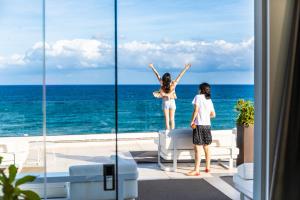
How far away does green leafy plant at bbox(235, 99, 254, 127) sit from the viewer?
5691 millimetres

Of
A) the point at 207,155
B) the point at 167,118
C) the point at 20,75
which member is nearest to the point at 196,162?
the point at 207,155

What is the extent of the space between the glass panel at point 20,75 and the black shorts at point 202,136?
8.48ft

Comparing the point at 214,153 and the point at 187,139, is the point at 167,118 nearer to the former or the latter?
the point at 187,139

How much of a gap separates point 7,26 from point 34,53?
27cm

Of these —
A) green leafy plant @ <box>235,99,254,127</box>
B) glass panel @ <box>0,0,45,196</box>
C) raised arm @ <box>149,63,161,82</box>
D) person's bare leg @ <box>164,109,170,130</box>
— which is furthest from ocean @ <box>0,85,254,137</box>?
green leafy plant @ <box>235,99,254,127</box>

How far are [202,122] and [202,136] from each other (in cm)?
21

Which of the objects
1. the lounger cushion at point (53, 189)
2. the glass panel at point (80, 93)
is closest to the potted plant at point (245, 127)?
the glass panel at point (80, 93)

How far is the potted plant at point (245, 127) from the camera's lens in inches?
224

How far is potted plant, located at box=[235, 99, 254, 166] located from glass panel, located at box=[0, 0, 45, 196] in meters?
3.02

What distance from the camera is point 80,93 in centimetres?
349

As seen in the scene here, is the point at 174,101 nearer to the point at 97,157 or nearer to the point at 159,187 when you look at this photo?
the point at 159,187

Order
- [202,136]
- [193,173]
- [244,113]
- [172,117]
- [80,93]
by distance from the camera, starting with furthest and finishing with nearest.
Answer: [244,113] < [202,136] < [193,173] < [172,117] < [80,93]

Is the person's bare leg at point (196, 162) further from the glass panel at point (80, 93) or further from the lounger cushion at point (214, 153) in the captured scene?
the glass panel at point (80, 93)

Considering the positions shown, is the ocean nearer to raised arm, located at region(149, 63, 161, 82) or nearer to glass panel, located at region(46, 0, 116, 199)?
glass panel, located at region(46, 0, 116, 199)
